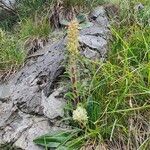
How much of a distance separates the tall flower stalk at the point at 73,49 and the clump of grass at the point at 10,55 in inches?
50.8

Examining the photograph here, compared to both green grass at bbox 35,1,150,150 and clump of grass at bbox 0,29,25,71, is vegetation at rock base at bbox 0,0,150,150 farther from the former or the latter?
clump of grass at bbox 0,29,25,71

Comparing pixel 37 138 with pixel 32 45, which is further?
pixel 32 45

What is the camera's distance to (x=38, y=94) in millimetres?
4055

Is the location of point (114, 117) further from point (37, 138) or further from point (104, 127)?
point (37, 138)

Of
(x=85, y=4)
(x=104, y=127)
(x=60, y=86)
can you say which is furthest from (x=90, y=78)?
(x=85, y=4)

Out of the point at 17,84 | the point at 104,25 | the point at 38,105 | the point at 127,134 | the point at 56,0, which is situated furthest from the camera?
the point at 56,0

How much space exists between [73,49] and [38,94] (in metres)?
0.82

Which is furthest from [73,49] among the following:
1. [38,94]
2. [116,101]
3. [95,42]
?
[95,42]

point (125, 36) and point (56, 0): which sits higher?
point (56, 0)

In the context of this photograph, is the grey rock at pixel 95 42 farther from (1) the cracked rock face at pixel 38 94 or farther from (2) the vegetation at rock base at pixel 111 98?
(2) the vegetation at rock base at pixel 111 98

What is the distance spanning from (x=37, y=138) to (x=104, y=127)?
0.55m

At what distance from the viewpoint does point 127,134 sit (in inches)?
140

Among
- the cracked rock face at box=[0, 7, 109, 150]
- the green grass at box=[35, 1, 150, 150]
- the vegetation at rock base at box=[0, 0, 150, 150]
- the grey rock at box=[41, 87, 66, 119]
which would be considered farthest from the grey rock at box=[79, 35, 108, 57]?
the grey rock at box=[41, 87, 66, 119]

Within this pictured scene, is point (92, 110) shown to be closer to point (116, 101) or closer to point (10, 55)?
point (116, 101)
